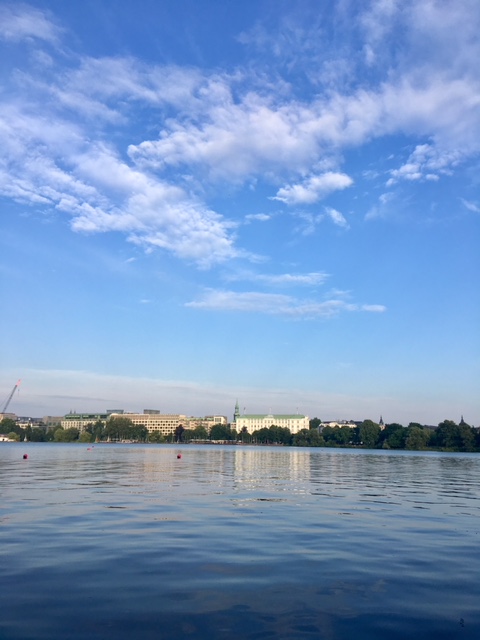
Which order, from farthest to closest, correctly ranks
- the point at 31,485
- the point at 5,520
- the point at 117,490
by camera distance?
the point at 31,485, the point at 117,490, the point at 5,520

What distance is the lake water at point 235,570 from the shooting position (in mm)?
12258

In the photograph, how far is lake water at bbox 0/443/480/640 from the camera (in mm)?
12258

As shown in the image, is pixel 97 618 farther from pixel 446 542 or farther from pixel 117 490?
pixel 117 490

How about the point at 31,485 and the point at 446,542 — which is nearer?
the point at 446,542

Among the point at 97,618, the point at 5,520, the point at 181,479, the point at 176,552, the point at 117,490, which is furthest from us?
the point at 181,479

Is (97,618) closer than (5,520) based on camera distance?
Yes

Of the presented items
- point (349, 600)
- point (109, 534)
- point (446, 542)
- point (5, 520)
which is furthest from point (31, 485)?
point (349, 600)

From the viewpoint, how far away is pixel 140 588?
14.9 m

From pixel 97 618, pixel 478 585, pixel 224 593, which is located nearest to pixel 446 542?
pixel 478 585

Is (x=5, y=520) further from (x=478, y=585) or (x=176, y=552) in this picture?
(x=478, y=585)

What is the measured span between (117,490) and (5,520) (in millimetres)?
15577

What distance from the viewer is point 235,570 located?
1702 cm

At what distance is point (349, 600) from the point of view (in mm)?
14203

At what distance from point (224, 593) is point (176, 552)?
216 inches
